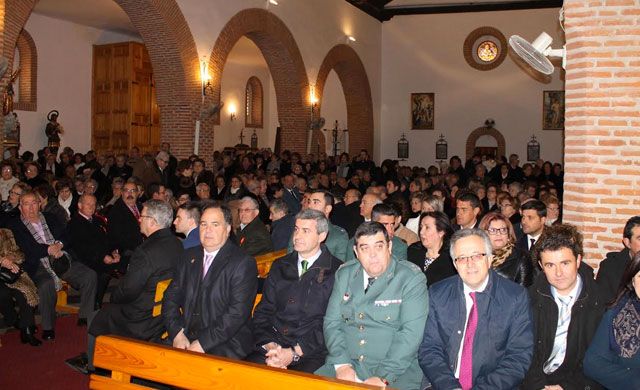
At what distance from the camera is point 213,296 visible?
15.8ft

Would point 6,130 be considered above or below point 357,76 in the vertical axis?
below

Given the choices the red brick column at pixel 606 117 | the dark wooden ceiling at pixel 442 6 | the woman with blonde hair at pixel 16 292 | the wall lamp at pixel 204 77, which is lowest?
the woman with blonde hair at pixel 16 292

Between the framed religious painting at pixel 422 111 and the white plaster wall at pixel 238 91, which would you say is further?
the framed religious painting at pixel 422 111

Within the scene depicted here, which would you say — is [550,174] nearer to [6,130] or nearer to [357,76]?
[357,76]

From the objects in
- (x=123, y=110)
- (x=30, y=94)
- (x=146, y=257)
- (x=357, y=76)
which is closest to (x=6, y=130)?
(x=30, y=94)

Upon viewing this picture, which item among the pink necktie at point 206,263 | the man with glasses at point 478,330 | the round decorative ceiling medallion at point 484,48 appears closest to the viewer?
the man with glasses at point 478,330

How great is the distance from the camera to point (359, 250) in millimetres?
4340

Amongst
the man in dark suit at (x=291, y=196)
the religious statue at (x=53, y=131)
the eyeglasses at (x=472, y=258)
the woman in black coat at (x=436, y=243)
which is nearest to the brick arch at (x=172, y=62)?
the man in dark suit at (x=291, y=196)

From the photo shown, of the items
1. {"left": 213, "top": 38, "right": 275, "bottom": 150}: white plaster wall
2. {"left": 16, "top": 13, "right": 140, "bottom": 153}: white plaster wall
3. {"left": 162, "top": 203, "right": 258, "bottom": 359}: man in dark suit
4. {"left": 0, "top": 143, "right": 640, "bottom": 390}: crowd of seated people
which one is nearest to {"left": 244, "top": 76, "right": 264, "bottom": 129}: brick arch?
{"left": 213, "top": 38, "right": 275, "bottom": 150}: white plaster wall

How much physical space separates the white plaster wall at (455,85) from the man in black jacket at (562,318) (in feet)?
70.7

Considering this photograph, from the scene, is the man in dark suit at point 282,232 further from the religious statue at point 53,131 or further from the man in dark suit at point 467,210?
the religious statue at point 53,131

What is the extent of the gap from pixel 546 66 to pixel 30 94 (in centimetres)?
1545

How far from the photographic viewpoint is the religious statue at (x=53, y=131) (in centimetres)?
1855

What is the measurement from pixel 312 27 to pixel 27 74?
7897 millimetres
